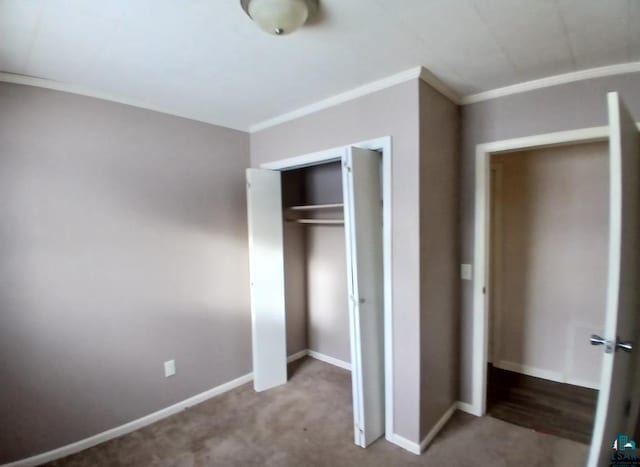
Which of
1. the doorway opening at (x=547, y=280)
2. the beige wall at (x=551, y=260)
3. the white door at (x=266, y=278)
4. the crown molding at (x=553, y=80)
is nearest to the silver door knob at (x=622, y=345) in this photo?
the doorway opening at (x=547, y=280)

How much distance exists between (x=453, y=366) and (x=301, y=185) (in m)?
2.30

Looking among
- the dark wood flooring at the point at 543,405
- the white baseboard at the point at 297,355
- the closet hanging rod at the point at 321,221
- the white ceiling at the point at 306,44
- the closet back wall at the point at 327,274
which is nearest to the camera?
the white ceiling at the point at 306,44

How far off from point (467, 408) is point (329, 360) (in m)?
1.43

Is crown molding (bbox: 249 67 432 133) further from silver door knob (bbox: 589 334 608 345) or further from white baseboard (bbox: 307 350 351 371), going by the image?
white baseboard (bbox: 307 350 351 371)

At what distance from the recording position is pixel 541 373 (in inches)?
119

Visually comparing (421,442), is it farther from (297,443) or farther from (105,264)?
(105,264)

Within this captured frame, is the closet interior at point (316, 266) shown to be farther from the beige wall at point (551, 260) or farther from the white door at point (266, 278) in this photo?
the beige wall at point (551, 260)

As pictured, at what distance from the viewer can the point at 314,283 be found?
141 inches

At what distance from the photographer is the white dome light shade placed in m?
1.28

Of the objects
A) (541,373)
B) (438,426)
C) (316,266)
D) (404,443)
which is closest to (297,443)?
(404,443)

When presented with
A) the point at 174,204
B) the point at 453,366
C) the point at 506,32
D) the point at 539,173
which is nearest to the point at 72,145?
the point at 174,204

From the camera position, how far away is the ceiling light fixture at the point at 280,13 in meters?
1.28

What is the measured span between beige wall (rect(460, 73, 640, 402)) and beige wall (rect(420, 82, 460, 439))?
0.08 meters

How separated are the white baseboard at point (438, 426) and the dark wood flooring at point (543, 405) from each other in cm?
30
